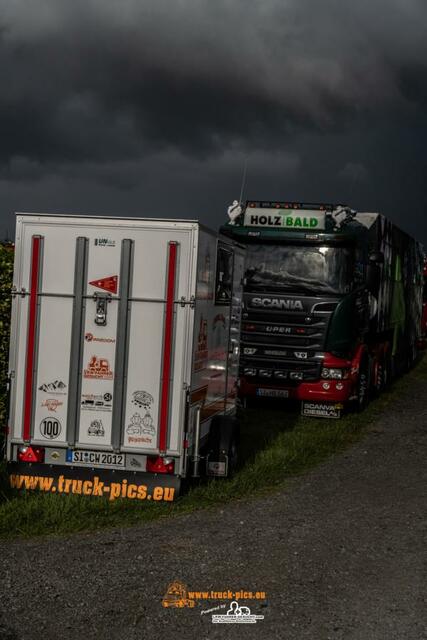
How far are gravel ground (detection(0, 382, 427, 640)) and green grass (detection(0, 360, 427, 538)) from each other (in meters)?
0.27

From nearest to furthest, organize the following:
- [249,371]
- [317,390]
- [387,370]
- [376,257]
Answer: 1. [317,390]
2. [249,371]
3. [376,257]
4. [387,370]

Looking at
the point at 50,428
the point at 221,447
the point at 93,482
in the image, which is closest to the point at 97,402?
the point at 50,428

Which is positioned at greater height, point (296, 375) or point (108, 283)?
point (108, 283)

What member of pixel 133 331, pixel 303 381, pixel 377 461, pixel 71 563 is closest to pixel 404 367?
pixel 303 381

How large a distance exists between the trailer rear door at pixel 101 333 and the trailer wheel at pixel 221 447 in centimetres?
106

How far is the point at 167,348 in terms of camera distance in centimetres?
832

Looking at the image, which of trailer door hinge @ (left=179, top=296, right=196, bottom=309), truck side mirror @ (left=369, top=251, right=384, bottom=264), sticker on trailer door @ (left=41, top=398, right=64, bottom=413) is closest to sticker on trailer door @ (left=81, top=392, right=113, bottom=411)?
sticker on trailer door @ (left=41, top=398, right=64, bottom=413)

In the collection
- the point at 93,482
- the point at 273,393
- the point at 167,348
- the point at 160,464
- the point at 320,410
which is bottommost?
the point at 93,482

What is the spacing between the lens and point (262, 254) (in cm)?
1459

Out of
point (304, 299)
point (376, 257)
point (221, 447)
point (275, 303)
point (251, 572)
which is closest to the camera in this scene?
point (251, 572)

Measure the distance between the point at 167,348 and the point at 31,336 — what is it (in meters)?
1.44

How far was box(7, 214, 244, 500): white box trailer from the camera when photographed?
8.33 meters

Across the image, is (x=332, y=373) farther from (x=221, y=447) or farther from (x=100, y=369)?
(x=100, y=369)

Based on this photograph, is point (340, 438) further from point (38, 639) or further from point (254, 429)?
point (38, 639)
